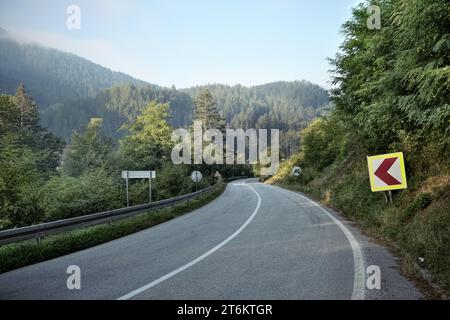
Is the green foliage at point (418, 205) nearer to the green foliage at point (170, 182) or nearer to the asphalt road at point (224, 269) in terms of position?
the asphalt road at point (224, 269)

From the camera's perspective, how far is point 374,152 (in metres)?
14.2

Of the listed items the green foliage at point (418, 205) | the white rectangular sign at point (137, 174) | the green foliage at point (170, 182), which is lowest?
the green foliage at point (170, 182)

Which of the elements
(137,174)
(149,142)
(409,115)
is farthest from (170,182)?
(409,115)

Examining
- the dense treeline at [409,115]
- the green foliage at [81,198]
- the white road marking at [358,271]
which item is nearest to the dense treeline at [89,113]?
the green foliage at [81,198]

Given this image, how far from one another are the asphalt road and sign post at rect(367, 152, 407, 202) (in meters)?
1.56

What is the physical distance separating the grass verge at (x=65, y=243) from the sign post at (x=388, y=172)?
Answer: 8.02 metres

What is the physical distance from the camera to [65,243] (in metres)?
8.18

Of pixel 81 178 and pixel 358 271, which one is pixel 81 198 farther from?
pixel 358 271

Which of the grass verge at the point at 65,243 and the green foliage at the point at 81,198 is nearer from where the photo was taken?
the grass verge at the point at 65,243

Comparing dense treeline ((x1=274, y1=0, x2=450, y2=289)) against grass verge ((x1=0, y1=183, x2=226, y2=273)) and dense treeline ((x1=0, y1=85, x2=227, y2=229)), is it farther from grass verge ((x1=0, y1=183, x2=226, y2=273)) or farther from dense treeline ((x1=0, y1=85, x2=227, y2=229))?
dense treeline ((x1=0, y1=85, x2=227, y2=229))

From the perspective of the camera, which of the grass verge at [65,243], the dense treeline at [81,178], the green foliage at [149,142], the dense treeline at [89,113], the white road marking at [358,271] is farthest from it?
the dense treeline at [89,113]

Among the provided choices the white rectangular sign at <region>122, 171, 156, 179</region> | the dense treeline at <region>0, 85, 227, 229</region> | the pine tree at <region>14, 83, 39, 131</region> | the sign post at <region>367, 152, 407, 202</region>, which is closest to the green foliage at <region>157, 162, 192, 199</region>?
the dense treeline at <region>0, 85, 227, 229</region>

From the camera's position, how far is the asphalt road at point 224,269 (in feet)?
15.2
